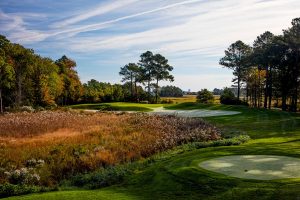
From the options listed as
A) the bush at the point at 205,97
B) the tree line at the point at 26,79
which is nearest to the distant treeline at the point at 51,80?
the tree line at the point at 26,79

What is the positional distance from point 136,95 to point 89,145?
68.7 metres

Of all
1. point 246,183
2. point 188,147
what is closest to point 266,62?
point 188,147

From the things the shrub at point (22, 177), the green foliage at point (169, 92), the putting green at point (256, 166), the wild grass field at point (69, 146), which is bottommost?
the shrub at point (22, 177)

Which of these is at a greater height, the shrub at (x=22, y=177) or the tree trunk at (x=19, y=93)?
the tree trunk at (x=19, y=93)

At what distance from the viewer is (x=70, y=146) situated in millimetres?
19406

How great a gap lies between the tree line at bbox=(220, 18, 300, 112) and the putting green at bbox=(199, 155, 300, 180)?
37.3 m

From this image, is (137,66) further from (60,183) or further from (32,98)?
(60,183)

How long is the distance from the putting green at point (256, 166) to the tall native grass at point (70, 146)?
190 inches

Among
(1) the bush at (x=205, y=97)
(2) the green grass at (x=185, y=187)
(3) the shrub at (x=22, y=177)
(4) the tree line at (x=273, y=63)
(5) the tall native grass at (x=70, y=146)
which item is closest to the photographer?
(2) the green grass at (x=185, y=187)

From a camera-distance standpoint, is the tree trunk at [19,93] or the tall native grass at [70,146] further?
the tree trunk at [19,93]

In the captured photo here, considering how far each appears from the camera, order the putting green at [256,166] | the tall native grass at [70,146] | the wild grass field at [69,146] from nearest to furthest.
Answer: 1. the putting green at [256,166]
2. the wild grass field at [69,146]
3. the tall native grass at [70,146]

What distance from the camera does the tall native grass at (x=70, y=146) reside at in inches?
580

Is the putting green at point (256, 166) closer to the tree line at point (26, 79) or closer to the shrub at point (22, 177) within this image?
the shrub at point (22, 177)

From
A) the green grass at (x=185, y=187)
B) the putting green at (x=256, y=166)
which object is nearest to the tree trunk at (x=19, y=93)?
the green grass at (x=185, y=187)
